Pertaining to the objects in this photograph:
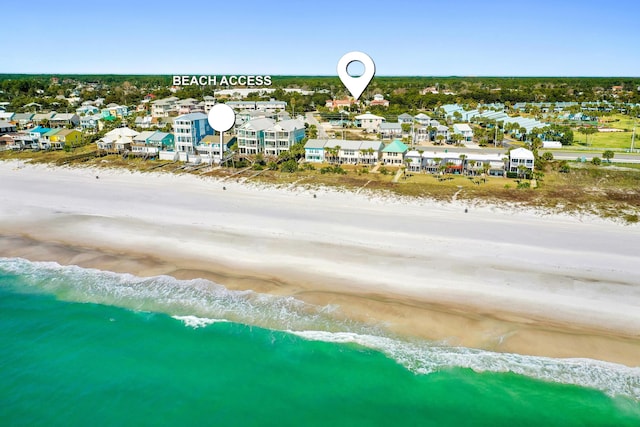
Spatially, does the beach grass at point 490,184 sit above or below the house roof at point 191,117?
below

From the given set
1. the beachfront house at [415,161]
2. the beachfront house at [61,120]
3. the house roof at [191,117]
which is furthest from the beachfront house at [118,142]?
the beachfront house at [415,161]

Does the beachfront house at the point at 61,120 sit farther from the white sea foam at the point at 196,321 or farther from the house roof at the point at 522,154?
the house roof at the point at 522,154

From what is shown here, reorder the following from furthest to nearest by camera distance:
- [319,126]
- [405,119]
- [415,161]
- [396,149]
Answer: [319,126]
[405,119]
[396,149]
[415,161]

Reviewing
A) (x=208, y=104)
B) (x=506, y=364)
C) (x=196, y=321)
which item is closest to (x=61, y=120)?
(x=208, y=104)

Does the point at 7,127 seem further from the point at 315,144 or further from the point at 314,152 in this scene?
the point at 314,152

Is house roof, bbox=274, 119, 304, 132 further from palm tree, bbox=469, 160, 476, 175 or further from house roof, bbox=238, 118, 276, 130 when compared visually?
palm tree, bbox=469, 160, 476, 175

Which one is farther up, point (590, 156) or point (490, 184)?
point (590, 156)
